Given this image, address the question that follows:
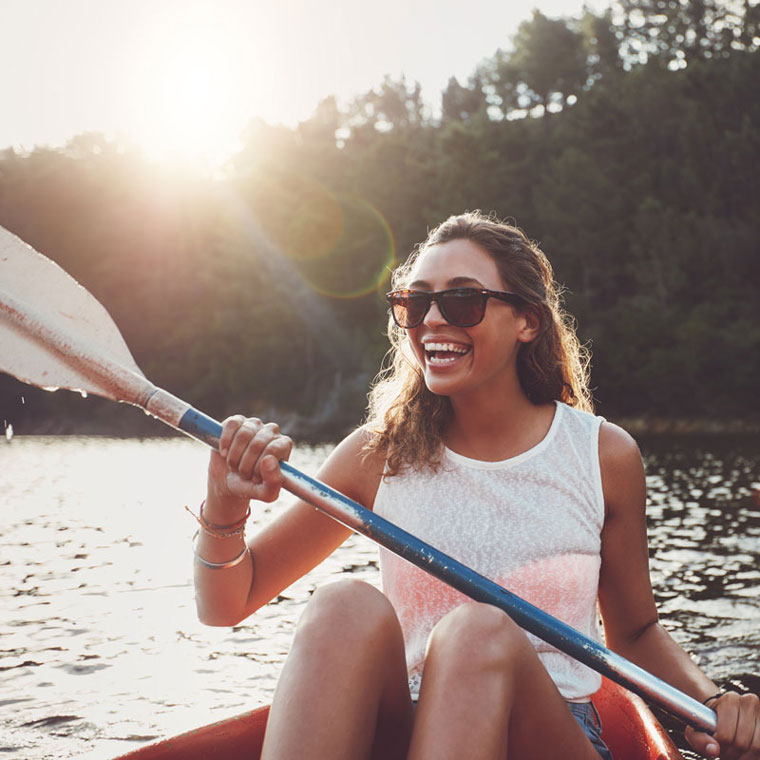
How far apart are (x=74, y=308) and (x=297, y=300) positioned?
1532 inches

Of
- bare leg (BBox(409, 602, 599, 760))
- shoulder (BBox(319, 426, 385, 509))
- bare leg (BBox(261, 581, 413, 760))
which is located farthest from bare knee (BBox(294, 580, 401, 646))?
shoulder (BBox(319, 426, 385, 509))

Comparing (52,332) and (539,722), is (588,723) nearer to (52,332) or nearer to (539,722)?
(539,722)

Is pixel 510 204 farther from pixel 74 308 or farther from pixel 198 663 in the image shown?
pixel 74 308

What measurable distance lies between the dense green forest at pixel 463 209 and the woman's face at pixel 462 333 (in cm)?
3031

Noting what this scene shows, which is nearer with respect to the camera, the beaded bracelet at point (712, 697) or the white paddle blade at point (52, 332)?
the beaded bracelet at point (712, 697)

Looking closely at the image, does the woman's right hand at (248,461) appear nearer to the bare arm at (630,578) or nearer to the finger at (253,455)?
the finger at (253,455)

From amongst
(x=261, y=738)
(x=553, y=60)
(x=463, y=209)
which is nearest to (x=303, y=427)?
(x=463, y=209)

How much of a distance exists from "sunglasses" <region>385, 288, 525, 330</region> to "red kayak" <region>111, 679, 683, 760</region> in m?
1.13

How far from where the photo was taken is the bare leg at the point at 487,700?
163 cm

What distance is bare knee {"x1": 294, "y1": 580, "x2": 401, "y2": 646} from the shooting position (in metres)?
1.79

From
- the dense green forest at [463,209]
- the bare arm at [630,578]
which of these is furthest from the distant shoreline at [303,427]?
the bare arm at [630,578]

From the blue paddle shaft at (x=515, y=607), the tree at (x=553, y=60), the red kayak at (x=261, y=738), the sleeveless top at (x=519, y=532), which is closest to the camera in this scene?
the blue paddle shaft at (x=515, y=607)

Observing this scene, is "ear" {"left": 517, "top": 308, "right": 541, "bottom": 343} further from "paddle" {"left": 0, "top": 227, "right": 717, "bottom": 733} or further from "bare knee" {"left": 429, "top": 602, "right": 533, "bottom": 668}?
"bare knee" {"left": 429, "top": 602, "right": 533, "bottom": 668}

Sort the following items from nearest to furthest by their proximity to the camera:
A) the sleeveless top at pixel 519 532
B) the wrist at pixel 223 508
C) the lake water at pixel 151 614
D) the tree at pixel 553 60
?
the wrist at pixel 223 508 < the sleeveless top at pixel 519 532 < the lake water at pixel 151 614 < the tree at pixel 553 60
